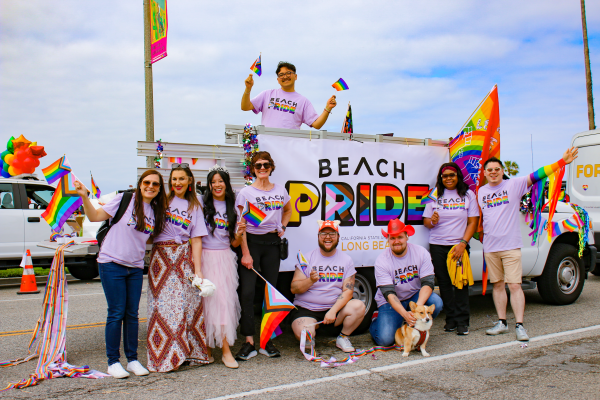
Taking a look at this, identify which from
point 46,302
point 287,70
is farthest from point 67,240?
point 287,70

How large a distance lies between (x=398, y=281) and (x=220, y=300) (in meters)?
1.95

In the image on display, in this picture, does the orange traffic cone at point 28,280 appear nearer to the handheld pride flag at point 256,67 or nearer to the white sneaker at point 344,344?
the handheld pride flag at point 256,67

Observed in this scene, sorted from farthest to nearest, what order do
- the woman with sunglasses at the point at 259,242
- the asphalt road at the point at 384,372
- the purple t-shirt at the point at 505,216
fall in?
the purple t-shirt at the point at 505,216 → the woman with sunglasses at the point at 259,242 → the asphalt road at the point at 384,372

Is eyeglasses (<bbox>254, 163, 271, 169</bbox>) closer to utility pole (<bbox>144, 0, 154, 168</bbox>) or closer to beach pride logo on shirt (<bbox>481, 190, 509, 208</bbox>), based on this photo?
beach pride logo on shirt (<bbox>481, 190, 509, 208</bbox>)

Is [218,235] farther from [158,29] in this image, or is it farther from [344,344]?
[158,29]

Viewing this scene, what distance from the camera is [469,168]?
6281mm

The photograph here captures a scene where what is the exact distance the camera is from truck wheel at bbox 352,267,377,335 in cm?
564

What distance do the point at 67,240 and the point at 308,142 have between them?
2833mm

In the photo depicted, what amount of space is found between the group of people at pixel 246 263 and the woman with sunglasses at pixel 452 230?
0.01m

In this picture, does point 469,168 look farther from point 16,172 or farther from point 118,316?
point 16,172

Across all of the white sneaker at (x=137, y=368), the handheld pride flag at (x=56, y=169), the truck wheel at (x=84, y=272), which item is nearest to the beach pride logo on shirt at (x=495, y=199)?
the white sneaker at (x=137, y=368)

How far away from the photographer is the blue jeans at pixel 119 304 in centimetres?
412

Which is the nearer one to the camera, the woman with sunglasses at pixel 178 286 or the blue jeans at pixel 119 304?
the blue jeans at pixel 119 304

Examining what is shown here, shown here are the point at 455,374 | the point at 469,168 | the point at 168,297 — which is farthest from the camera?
the point at 469,168
